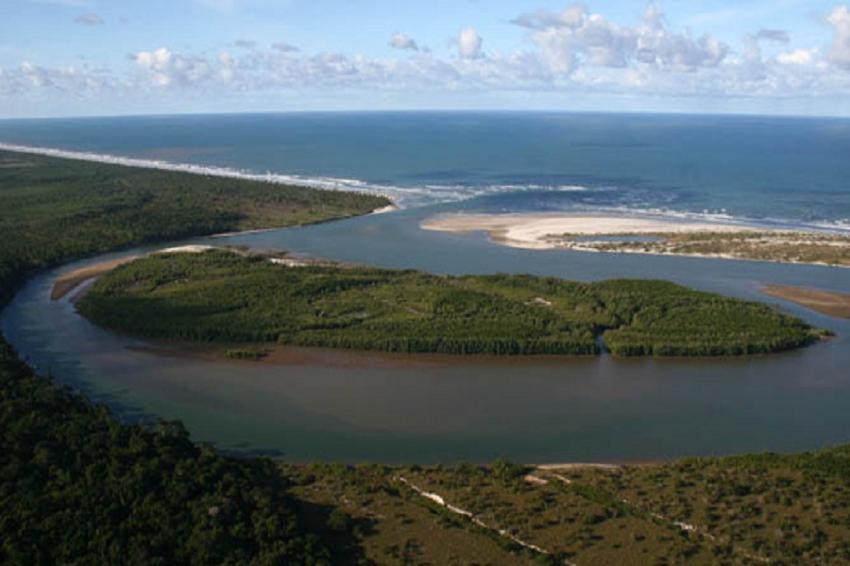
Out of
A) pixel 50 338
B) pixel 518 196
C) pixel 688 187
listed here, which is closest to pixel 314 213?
pixel 518 196

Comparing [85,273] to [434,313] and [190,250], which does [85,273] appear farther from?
[434,313]

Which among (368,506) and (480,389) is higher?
(480,389)

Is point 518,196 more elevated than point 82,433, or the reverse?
point 518,196

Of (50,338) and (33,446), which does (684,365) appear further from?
(50,338)

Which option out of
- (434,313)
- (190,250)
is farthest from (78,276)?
(434,313)

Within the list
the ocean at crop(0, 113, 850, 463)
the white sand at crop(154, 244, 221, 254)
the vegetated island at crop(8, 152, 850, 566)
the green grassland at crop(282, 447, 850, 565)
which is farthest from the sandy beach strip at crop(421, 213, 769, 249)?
the vegetated island at crop(8, 152, 850, 566)

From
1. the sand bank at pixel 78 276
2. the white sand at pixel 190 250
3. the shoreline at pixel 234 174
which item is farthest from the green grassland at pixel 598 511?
the shoreline at pixel 234 174

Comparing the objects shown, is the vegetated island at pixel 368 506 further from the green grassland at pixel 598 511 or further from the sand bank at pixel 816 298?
the sand bank at pixel 816 298
